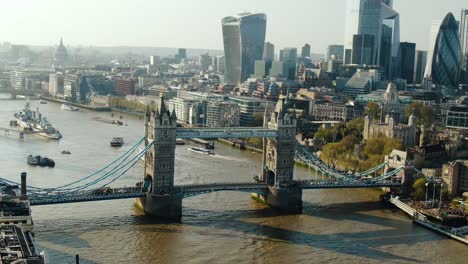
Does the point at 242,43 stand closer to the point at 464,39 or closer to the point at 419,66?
the point at 419,66

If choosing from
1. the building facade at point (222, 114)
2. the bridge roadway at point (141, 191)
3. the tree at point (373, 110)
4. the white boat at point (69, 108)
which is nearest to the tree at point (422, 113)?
the tree at point (373, 110)

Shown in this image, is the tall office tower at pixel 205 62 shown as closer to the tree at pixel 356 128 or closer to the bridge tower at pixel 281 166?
the tree at pixel 356 128

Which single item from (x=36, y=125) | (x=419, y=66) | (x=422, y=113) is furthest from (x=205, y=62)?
(x=36, y=125)

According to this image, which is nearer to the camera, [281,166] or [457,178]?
[281,166]

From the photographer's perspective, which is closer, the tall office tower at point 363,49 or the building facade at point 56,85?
the building facade at point 56,85

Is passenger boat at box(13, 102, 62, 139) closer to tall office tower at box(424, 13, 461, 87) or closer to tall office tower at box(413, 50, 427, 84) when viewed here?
tall office tower at box(424, 13, 461, 87)
